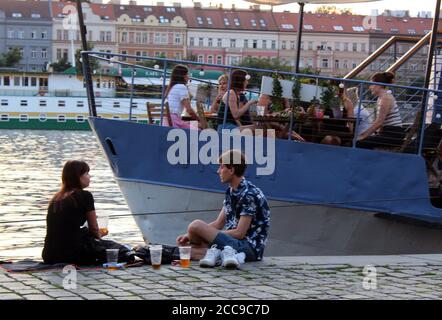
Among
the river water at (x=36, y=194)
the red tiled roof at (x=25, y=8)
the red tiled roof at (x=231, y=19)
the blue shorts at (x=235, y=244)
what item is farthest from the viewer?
the red tiled roof at (x=25, y=8)

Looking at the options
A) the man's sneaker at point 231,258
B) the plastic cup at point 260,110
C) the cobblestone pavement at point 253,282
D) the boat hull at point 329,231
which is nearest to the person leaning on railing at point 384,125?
the boat hull at point 329,231

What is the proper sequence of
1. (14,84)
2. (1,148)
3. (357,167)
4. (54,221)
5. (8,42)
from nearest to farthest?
(54,221) → (357,167) → (1,148) → (14,84) → (8,42)

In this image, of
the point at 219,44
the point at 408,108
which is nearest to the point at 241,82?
the point at 408,108

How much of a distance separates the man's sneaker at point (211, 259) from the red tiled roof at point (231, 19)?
374ft

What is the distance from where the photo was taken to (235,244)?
10453mm

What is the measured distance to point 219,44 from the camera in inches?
5625

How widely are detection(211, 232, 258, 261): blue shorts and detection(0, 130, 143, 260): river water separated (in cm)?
598

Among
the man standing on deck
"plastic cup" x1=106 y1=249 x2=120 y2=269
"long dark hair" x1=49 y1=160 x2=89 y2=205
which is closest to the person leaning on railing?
the man standing on deck

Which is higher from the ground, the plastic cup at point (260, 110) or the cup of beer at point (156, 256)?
the plastic cup at point (260, 110)

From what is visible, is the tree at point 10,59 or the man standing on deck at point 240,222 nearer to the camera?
the man standing on deck at point 240,222

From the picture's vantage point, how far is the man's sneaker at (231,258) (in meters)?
9.99

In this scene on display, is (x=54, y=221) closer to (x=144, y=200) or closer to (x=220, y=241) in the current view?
(x=220, y=241)

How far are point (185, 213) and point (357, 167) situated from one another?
82.5 inches

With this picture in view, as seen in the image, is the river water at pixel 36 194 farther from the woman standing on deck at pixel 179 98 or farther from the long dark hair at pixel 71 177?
the long dark hair at pixel 71 177
